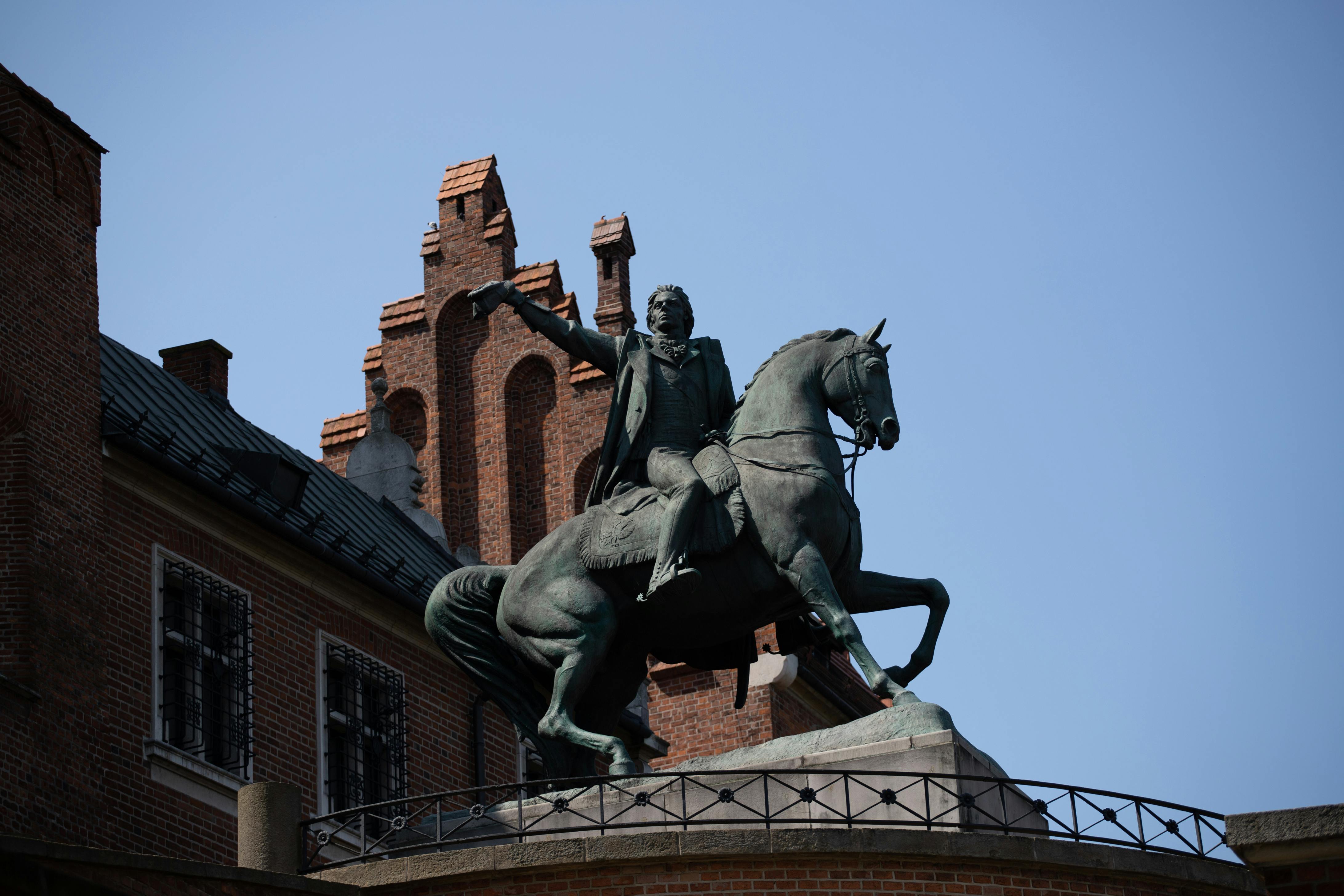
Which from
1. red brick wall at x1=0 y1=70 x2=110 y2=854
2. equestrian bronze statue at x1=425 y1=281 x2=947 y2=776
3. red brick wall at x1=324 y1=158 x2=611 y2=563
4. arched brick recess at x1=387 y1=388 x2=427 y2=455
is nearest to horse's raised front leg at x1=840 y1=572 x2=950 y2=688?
equestrian bronze statue at x1=425 y1=281 x2=947 y2=776

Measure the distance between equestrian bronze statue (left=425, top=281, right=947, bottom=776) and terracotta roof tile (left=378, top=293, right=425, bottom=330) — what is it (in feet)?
64.8

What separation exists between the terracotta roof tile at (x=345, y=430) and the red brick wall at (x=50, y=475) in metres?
14.0

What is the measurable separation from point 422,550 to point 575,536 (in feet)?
41.7

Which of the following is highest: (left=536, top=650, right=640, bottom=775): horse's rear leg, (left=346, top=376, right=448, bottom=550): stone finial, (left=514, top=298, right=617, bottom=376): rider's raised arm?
(left=346, top=376, right=448, bottom=550): stone finial

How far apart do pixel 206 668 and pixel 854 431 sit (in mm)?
7985

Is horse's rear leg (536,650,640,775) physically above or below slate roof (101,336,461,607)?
below

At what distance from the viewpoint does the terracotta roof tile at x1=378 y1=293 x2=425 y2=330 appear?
119 ft

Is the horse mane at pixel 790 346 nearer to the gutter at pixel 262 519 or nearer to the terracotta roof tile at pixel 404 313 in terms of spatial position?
the gutter at pixel 262 519

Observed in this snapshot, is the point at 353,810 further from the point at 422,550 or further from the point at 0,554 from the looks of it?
the point at 422,550

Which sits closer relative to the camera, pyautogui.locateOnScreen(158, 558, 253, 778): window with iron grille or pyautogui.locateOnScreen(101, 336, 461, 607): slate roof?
pyautogui.locateOnScreen(158, 558, 253, 778): window with iron grille

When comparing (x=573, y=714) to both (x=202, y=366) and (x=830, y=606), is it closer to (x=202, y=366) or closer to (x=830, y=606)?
(x=830, y=606)

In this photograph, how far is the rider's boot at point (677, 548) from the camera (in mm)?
15273

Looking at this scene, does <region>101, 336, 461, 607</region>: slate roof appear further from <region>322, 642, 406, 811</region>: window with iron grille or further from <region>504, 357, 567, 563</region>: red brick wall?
<region>504, 357, 567, 563</region>: red brick wall

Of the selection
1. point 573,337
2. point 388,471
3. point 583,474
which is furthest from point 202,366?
point 573,337
